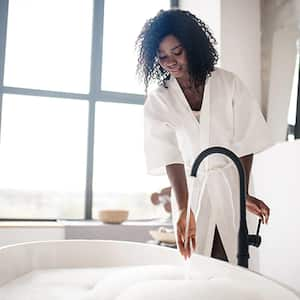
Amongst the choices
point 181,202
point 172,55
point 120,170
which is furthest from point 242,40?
point 181,202

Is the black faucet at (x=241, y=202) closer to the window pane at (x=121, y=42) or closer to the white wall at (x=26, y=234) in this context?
the white wall at (x=26, y=234)

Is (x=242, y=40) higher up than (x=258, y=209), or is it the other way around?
(x=242, y=40)

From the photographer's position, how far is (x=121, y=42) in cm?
341

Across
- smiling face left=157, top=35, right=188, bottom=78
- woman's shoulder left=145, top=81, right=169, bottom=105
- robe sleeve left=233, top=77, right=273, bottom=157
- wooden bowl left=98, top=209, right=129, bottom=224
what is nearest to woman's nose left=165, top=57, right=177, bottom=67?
smiling face left=157, top=35, right=188, bottom=78

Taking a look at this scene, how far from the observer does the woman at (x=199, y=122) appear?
4.39ft

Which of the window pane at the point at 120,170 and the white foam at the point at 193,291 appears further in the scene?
the window pane at the point at 120,170

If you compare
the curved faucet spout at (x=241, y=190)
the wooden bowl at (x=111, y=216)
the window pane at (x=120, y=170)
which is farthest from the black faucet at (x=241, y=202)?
the window pane at (x=120, y=170)

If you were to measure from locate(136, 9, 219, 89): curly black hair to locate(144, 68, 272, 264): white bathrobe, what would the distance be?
1.8 inches

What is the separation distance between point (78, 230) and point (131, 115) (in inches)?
41.2

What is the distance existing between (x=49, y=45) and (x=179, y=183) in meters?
2.23

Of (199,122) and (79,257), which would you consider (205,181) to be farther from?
(79,257)

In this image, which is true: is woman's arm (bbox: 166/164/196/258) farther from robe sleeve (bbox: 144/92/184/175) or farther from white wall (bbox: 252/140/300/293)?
white wall (bbox: 252/140/300/293)

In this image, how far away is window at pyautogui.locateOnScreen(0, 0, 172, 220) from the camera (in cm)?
307

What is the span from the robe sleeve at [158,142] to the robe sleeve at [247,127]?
207 mm
